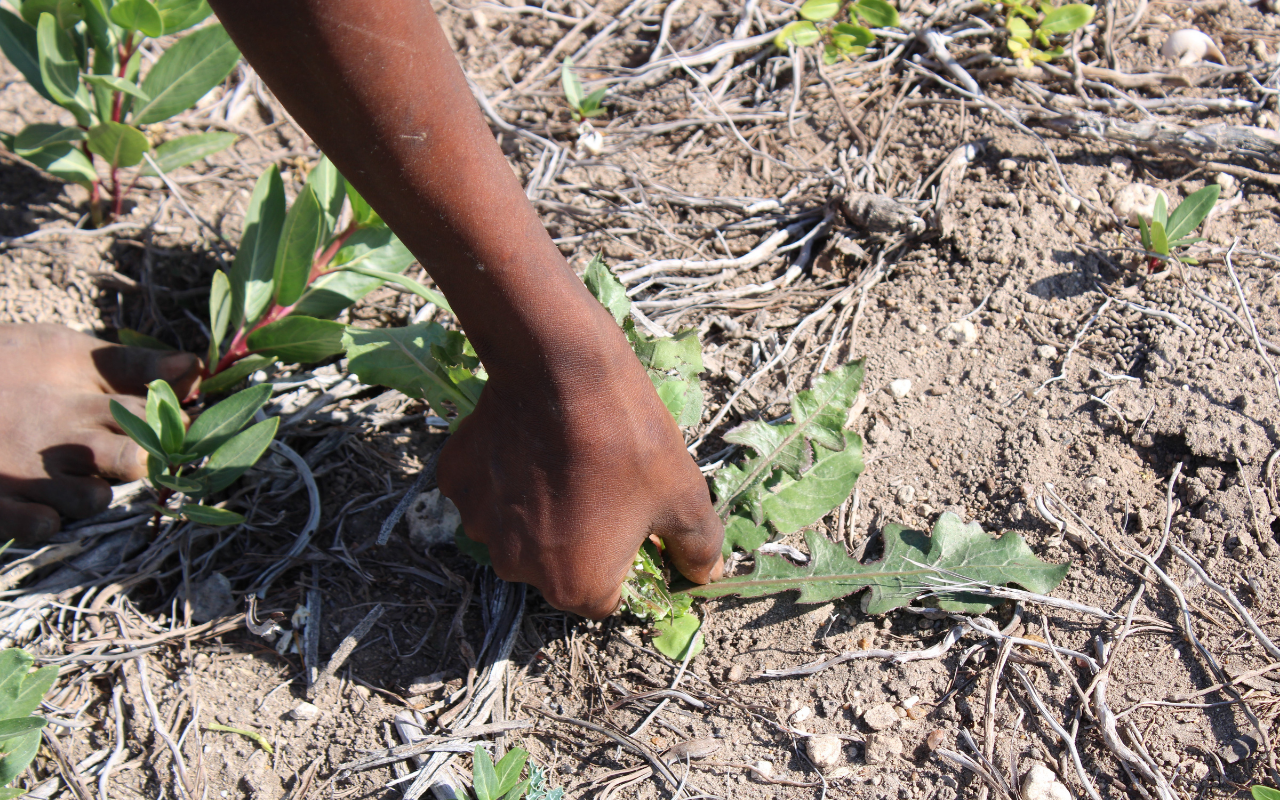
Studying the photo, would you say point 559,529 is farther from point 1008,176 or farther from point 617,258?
point 1008,176

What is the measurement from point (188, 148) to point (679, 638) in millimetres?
2250

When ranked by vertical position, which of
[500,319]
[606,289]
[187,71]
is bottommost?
[606,289]

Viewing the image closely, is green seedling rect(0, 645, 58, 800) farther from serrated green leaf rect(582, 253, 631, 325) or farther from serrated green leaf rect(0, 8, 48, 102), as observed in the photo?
serrated green leaf rect(0, 8, 48, 102)

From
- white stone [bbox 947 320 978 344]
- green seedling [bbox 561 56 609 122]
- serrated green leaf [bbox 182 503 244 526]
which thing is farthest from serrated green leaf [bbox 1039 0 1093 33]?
serrated green leaf [bbox 182 503 244 526]

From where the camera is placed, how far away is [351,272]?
2.46 metres

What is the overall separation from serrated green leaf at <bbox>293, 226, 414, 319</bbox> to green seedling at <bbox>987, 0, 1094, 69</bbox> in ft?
7.10

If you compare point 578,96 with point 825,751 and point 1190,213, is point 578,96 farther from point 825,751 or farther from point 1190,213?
point 825,751

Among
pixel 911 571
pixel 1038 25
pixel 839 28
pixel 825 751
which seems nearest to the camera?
pixel 825 751

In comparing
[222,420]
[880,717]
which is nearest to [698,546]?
[880,717]

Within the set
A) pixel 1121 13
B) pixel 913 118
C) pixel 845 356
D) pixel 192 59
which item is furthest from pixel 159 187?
pixel 1121 13

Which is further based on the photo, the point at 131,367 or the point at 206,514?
the point at 131,367

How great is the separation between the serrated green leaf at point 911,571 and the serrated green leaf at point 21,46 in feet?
8.07

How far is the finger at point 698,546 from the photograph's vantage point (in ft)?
5.63

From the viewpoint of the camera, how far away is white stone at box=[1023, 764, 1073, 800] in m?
1.62
